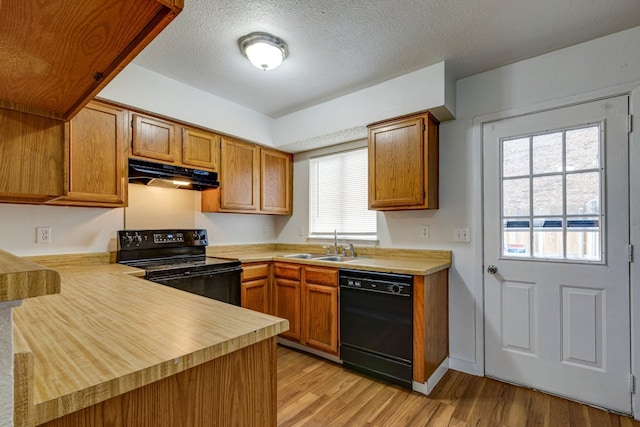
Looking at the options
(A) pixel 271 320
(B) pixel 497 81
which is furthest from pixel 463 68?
(A) pixel 271 320

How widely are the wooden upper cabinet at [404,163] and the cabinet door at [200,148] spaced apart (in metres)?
1.49

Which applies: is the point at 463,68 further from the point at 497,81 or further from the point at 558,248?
the point at 558,248

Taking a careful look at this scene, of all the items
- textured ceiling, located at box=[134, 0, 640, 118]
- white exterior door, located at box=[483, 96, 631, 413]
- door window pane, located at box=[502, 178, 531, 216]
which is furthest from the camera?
door window pane, located at box=[502, 178, 531, 216]

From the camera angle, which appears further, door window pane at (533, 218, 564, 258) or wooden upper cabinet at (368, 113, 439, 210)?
wooden upper cabinet at (368, 113, 439, 210)

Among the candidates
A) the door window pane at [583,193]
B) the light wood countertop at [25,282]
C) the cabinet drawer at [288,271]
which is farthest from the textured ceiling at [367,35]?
the light wood countertop at [25,282]

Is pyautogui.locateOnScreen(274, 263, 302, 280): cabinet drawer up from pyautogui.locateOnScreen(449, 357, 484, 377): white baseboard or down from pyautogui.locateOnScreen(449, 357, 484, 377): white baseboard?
up

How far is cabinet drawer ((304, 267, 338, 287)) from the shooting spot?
2.68m

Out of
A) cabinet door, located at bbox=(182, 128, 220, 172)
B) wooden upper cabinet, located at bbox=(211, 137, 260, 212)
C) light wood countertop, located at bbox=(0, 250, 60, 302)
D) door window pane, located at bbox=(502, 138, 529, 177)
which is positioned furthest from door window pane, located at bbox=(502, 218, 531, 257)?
light wood countertop, located at bbox=(0, 250, 60, 302)

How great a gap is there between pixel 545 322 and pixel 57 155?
9.82 feet

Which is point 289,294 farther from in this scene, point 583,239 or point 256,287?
point 583,239

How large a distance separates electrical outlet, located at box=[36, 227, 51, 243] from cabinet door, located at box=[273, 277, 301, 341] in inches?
71.9

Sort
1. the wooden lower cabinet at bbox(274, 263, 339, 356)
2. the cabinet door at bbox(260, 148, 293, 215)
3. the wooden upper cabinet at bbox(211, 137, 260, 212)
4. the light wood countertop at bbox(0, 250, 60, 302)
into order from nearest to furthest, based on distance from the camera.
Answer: the light wood countertop at bbox(0, 250, 60, 302) < the wooden lower cabinet at bbox(274, 263, 339, 356) < the wooden upper cabinet at bbox(211, 137, 260, 212) < the cabinet door at bbox(260, 148, 293, 215)

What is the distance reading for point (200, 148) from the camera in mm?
2943

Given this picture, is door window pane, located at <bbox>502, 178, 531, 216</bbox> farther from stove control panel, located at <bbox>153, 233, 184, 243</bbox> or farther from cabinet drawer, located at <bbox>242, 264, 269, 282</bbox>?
stove control panel, located at <bbox>153, 233, 184, 243</bbox>
